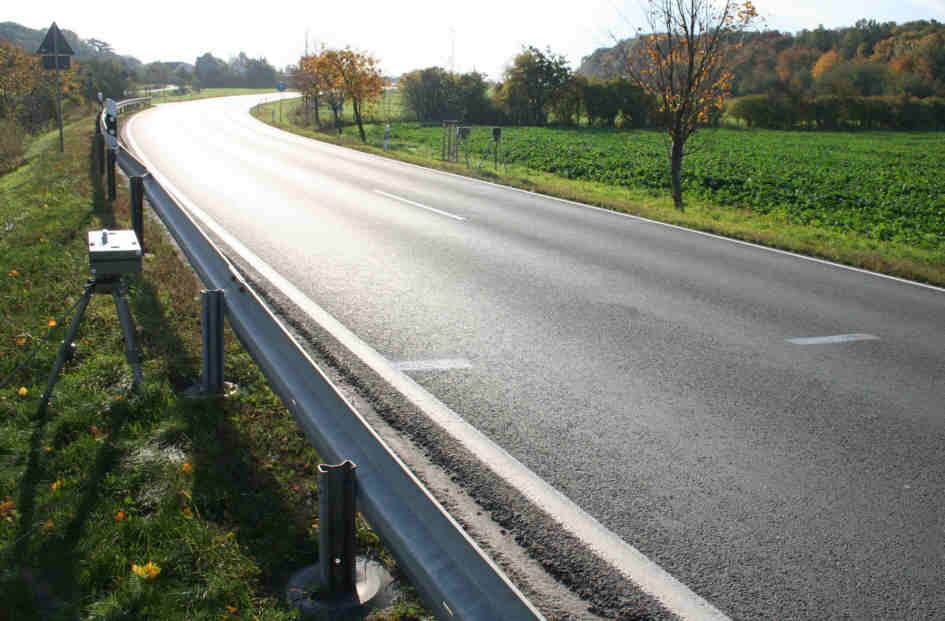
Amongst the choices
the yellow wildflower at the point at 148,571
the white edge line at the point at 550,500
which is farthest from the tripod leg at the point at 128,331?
the yellow wildflower at the point at 148,571

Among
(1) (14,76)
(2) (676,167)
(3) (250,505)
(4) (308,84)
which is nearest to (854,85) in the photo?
(4) (308,84)

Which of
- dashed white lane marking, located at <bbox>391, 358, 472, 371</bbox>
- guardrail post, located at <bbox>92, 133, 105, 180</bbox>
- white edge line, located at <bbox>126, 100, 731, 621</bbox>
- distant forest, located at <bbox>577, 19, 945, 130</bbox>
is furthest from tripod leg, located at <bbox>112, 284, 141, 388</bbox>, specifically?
distant forest, located at <bbox>577, 19, 945, 130</bbox>

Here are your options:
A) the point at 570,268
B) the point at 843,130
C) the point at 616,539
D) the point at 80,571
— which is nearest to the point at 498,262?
the point at 570,268

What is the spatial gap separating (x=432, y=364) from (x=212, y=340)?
5.23ft

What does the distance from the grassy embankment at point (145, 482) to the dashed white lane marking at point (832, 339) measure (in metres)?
4.36

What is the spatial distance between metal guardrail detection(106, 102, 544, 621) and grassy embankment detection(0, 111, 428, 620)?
0.59 meters

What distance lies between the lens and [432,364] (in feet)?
17.4

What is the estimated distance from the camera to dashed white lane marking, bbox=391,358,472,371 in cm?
522

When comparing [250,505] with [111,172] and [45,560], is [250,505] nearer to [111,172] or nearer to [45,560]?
[45,560]

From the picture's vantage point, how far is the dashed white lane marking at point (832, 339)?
6.29m

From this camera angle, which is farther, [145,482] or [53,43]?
[53,43]

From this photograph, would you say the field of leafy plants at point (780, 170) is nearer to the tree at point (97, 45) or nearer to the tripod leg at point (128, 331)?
the tripod leg at point (128, 331)

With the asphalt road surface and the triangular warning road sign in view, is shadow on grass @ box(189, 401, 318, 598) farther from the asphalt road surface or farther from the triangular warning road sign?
the triangular warning road sign

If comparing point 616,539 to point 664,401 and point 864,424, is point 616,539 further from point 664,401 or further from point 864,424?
point 864,424
